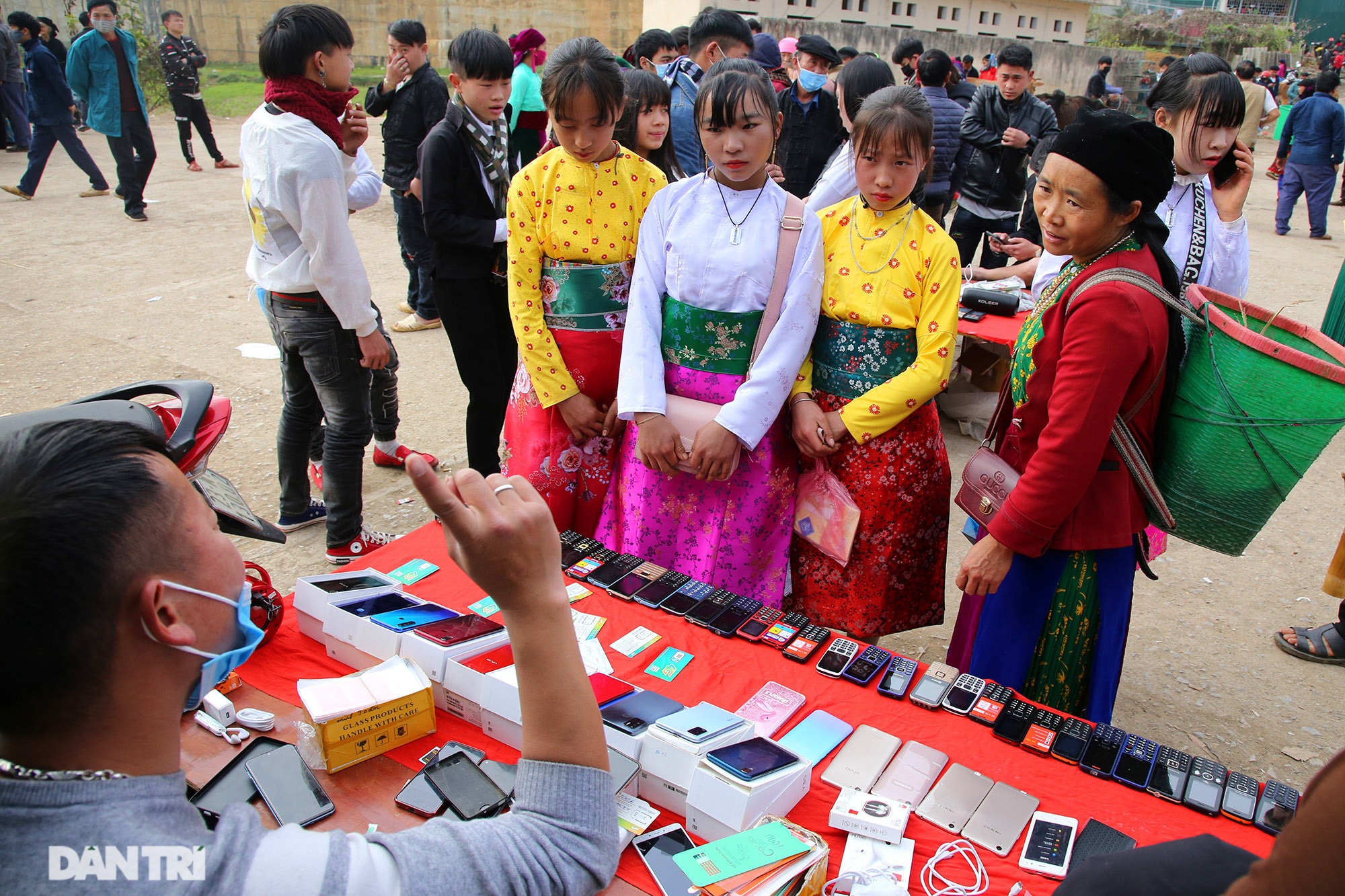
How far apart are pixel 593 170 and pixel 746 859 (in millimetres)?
1909

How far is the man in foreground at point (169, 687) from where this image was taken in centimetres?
75

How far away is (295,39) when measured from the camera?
2516mm

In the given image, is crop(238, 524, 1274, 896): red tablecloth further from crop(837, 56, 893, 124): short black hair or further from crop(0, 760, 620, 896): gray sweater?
crop(837, 56, 893, 124): short black hair

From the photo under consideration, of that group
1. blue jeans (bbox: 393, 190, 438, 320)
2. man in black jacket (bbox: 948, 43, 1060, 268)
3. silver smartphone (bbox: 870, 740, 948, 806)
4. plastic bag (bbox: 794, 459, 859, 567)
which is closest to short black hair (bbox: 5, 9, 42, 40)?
blue jeans (bbox: 393, 190, 438, 320)

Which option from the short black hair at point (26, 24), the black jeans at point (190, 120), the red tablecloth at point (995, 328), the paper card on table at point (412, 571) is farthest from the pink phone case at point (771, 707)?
the short black hair at point (26, 24)

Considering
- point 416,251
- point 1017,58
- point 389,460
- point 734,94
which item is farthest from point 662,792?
point 1017,58

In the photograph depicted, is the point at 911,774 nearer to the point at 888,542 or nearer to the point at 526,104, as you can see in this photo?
the point at 888,542

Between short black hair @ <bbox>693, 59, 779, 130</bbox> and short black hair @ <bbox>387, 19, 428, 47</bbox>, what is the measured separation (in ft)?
10.7

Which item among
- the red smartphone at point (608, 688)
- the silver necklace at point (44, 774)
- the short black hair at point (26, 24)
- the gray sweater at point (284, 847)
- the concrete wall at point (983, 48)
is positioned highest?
the concrete wall at point (983, 48)

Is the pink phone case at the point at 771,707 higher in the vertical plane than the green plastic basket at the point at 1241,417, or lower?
lower

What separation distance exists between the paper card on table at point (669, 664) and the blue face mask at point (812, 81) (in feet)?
15.5

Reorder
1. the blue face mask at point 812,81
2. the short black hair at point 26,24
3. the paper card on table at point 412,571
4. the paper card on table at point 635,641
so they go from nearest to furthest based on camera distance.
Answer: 1. the paper card on table at point 635,641
2. the paper card on table at point 412,571
3. the blue face mask at point 812,81
4. the short black hair at point 26,24

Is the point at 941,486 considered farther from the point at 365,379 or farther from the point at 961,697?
the point at 365,379

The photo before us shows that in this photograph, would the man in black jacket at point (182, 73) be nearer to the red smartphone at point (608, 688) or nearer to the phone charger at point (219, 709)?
the phone charger at point (219, 709)
